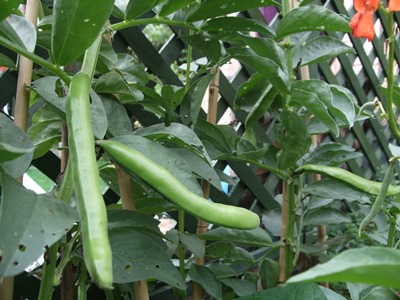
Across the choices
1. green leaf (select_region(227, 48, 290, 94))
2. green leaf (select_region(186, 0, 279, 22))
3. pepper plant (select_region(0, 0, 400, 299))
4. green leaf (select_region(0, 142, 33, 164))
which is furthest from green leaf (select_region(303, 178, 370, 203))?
green leaf (select_region(0, 142, 33, 164))

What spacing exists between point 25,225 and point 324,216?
71 cm

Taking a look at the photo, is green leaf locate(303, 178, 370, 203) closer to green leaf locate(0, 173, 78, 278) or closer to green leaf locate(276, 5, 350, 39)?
green leaf locate(276, 5, 350, 39)

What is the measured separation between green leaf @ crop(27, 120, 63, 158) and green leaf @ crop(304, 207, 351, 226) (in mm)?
498

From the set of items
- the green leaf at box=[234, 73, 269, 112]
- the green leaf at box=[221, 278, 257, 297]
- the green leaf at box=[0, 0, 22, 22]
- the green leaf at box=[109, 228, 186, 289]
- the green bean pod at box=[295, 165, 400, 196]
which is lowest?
the green leaf at box=[221, 278, 257, 297]

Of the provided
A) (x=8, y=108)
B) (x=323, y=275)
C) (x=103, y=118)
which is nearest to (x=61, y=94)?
(x=103, y=118)

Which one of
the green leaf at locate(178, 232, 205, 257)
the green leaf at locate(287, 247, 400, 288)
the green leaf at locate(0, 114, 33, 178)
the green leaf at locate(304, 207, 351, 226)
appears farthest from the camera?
the green leaf at locate(304, 207, 351, 226)

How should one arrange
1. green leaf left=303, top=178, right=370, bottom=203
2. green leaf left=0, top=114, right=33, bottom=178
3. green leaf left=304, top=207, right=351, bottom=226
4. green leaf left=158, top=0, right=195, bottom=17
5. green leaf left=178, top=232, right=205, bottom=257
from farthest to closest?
green leaf left=304, top=207, right=351, bottom=226, green leaf left=303, top=178, right=370, bottom=203, green leaf left=178, top=232, right=205, bottom=257, green leaf left=158, top=0, right=195, bottom=17, green leaf left=0, top=114, right=33, bottom=178

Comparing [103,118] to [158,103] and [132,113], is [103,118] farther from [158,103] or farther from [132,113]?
[132,113]

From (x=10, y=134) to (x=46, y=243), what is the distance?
182mm

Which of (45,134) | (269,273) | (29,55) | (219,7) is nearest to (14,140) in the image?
(29,55)

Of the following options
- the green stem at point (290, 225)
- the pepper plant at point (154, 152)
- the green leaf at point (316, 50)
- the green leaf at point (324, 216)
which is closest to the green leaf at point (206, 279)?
the pepper plant at point (154, 152)

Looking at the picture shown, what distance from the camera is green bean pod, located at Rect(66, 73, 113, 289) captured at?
333mm

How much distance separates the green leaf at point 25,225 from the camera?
13.2 inches

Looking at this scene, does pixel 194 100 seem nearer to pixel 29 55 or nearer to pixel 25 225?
A: pixel 29 55
